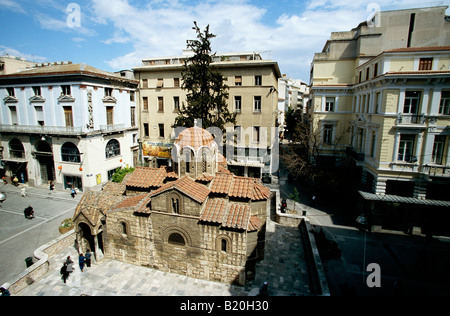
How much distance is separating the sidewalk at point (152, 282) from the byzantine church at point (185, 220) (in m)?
0.48

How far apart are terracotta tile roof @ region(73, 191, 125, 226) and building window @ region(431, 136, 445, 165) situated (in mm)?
24911

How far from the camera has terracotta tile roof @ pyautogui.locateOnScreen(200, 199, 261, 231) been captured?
46.0ft

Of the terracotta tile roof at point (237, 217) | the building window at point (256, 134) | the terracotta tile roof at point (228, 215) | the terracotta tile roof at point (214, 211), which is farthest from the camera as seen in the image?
the building window at point (256, 134)

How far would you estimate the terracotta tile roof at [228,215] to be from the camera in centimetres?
1403

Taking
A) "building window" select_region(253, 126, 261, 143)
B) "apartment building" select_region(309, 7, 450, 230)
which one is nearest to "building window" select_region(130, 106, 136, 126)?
"building window" select_region(253, 126, 261, 143)

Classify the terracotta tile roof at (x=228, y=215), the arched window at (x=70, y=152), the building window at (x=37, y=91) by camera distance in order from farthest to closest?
the building window at (x=37, y=91)
the arched window at (x=70, y=152)
the terracotta tile roof at (x=228, y=215)

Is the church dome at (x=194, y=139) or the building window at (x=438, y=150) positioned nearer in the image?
the church dome at (x=194, y=139)

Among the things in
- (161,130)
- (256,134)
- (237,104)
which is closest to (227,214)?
(256,134)

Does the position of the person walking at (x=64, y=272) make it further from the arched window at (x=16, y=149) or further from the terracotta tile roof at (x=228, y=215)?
the arched window at (x=16, y=149)

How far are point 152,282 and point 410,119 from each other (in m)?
23.2

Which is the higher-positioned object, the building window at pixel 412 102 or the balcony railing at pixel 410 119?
Answer: the building window at pixel 412 102

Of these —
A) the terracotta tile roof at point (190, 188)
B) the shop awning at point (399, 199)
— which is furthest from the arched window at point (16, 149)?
the shop awning at point (399, 199)

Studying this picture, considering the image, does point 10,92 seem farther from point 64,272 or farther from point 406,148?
point 406,148

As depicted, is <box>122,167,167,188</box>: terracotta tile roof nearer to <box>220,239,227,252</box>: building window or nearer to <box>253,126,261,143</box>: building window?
<box>220,239,227,252</box>: building window
